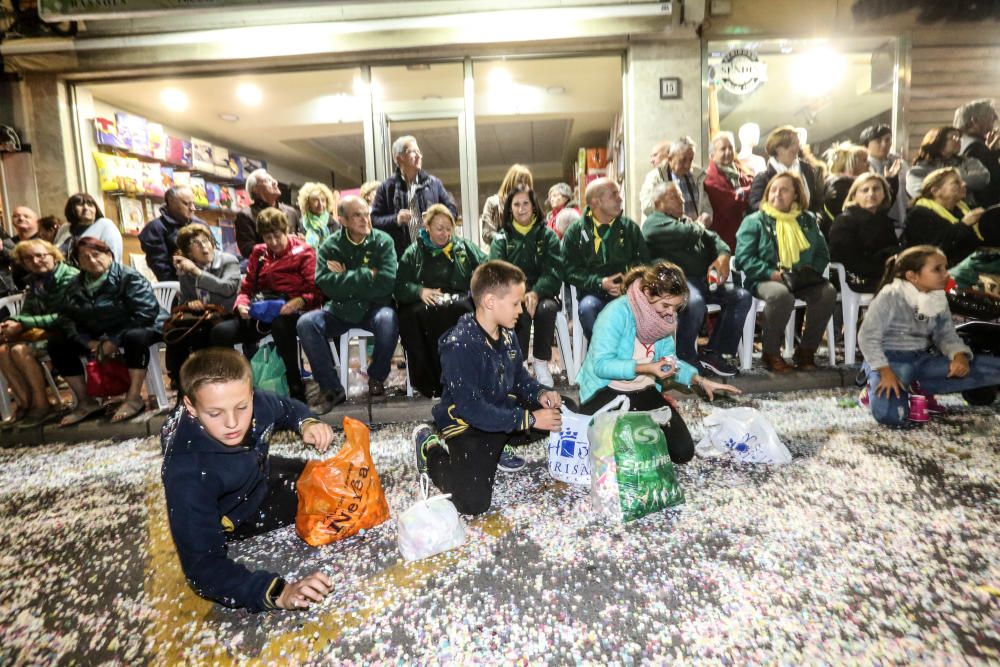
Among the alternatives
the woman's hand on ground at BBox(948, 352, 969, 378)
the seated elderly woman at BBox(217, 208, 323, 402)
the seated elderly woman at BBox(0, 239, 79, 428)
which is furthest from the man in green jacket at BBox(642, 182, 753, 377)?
the seated elderly woman at BBox(0, 239, 79, 428)

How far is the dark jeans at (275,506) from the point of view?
2.02 meters

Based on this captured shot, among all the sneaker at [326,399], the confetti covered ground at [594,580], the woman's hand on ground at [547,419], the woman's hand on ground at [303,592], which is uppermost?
the woman's hand on ground at [547,419]

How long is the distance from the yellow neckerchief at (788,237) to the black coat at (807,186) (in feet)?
1.61

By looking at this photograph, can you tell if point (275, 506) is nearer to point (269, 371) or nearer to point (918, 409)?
point (269, 371)

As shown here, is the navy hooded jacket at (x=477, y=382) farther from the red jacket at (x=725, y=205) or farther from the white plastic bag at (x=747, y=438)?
the red jacket at (x=725, y=205)

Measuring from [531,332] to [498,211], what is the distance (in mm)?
1125

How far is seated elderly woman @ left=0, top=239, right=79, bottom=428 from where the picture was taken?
148 inches

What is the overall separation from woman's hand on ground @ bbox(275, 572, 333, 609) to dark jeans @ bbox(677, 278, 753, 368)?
9.68 feet

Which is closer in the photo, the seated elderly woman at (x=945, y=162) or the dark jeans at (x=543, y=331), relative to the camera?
the dark jeans at (x=543, y=331)

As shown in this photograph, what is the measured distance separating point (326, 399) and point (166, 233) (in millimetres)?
2389

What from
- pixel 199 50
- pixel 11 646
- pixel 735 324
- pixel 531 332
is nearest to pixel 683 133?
pixel 735 324

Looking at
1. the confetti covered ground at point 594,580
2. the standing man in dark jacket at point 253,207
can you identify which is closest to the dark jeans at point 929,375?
the confetti covered ground at point 594,580

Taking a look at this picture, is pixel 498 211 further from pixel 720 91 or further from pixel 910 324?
pixel 720 91

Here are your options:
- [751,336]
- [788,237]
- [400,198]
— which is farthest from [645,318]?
[400,198]
